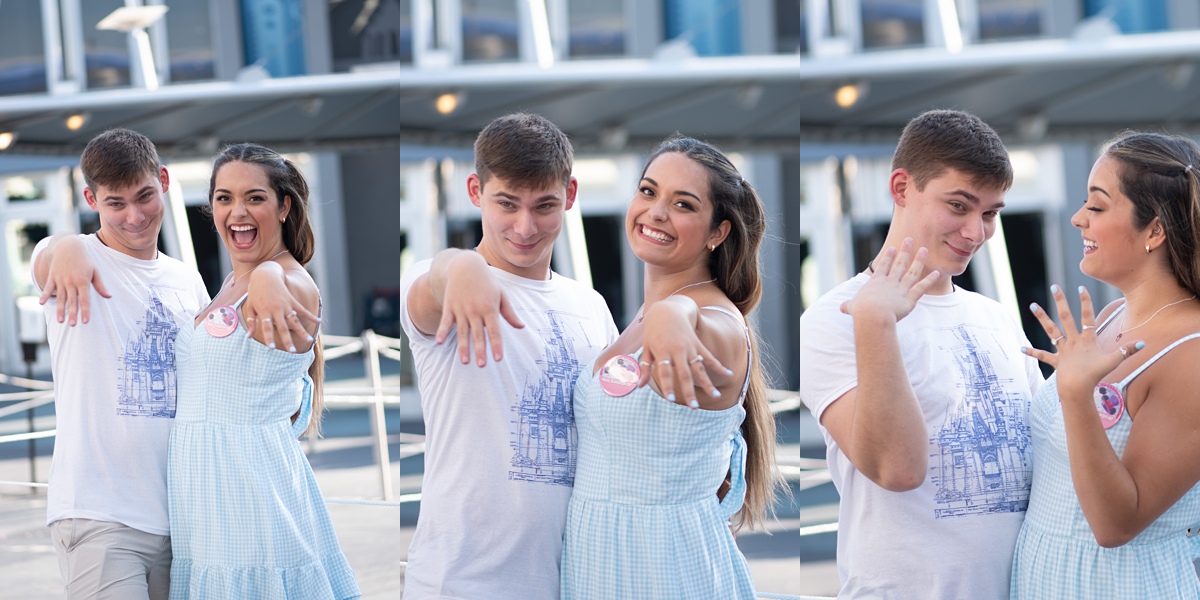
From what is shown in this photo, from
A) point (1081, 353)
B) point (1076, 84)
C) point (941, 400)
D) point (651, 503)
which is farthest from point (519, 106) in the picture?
point (1076, 84)

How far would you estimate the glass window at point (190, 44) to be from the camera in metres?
3.28

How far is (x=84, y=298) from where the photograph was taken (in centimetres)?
256

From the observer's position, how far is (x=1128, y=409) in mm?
1858

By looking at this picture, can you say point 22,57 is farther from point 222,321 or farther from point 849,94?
point 849,94

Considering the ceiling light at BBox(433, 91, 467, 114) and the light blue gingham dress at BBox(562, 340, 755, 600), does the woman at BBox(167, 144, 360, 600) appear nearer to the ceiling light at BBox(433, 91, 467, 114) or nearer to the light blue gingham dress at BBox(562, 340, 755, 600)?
the ceiling light at BBox(433, 91, 467, 114)

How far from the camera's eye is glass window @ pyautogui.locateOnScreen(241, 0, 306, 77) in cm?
325

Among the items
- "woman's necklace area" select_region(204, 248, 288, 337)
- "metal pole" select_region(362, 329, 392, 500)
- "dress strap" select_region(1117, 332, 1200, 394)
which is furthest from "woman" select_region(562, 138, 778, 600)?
"metal pole" select_region(362, 329, 392, 500)

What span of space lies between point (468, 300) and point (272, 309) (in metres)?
0.70

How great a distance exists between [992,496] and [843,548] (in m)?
0.32

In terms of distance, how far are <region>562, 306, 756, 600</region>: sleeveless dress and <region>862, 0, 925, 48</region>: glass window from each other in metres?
3.17

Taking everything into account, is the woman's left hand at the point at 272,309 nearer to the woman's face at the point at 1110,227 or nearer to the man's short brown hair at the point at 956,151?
the man's short brown hair at the point at 956,151

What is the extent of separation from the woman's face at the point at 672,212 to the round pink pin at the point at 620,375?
24cm

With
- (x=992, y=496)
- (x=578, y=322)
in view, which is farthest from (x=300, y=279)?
(x=992, y=496)

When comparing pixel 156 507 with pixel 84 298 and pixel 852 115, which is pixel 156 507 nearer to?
pixel 84 298
